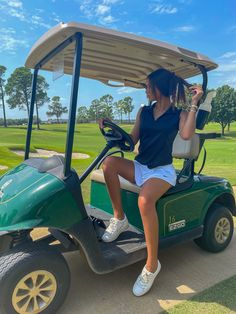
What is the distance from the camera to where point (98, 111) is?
3012 mm

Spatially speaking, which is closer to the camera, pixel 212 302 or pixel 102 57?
pixel 212 302

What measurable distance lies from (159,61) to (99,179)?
131cm

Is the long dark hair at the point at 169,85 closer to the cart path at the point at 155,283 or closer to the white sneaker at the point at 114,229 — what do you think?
the white sneaker at the point at 114,229

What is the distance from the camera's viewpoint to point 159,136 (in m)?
2.74

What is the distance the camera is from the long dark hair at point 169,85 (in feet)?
8.99

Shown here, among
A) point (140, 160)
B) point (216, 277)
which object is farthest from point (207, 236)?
point (140, 160)

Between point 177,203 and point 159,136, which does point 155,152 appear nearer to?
point 159,136

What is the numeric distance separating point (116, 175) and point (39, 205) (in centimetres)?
86

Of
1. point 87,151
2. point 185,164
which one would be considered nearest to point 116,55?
point 185,164

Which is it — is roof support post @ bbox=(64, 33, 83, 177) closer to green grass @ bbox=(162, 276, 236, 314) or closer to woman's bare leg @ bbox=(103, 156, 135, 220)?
woman's bare leg @ bbox=(103, 156, 135, 220)

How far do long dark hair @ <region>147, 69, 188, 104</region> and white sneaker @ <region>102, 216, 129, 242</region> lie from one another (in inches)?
45.9

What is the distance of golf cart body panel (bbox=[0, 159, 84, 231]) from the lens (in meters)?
2.10

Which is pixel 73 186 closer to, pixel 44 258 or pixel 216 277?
pixel 44 258

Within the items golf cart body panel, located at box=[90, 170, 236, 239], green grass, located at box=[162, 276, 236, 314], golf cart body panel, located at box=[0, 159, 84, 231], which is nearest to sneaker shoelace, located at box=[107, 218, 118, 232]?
golf cart body panel, located at box=[90, 170, 236, 239]
